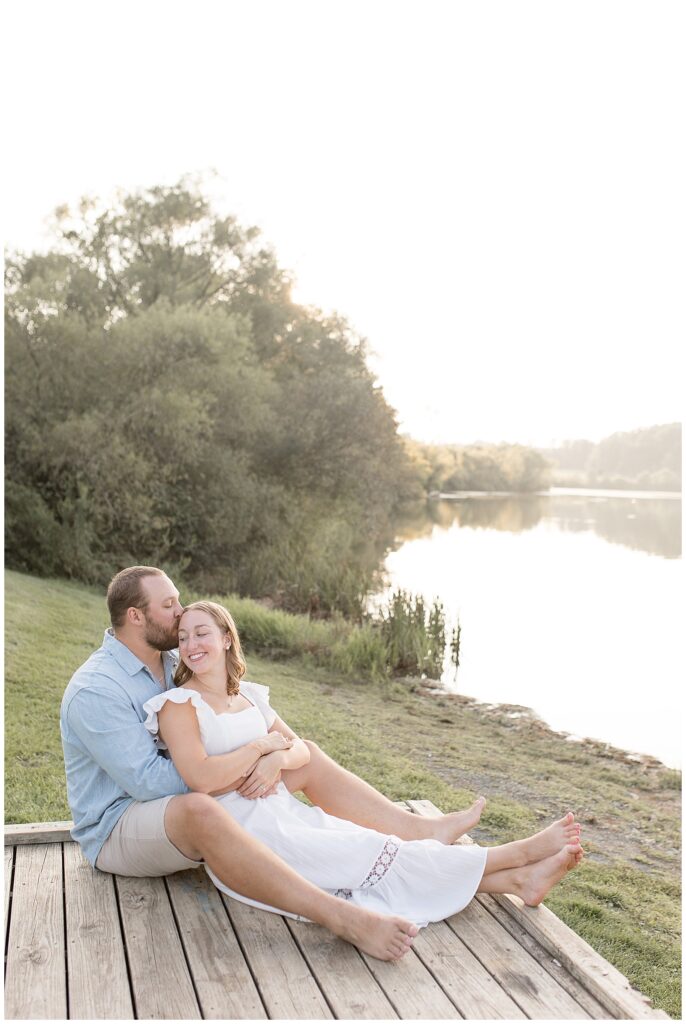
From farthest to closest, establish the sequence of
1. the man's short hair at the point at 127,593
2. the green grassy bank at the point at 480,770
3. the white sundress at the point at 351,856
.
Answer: the green grassy bank at the point at 480,770 → the man's short hair at the point at 127,593 → the white sundress at the point at 351,856

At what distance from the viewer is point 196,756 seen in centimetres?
272

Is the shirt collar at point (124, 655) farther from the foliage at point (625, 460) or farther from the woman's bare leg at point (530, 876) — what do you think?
the foliage at point (625, 460)

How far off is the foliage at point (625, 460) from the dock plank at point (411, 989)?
26.1 m

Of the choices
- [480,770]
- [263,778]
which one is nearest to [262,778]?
[263,778]

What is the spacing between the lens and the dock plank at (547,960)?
2.32 metres

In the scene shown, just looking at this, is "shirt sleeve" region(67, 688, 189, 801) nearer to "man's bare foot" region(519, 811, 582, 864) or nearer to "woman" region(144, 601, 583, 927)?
"woman" region(144, 601, 583, 927)

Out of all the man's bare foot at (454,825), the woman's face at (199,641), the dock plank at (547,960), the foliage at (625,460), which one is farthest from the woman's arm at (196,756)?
the foliage at (625,460)

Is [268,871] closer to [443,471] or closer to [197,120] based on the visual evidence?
[197,120]

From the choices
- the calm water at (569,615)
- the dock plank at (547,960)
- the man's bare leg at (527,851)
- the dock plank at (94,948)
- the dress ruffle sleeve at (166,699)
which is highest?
the dress ruffle sleeve at (166,699)

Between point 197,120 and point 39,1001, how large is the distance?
56.7 ft

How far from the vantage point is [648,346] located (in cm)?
611

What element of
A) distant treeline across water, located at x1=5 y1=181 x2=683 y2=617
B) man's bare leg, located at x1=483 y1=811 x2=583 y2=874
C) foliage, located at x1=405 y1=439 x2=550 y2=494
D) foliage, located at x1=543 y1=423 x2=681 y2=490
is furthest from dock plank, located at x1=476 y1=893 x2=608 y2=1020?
foliage, located at x1=405 y1=439 x2=550 y2=494

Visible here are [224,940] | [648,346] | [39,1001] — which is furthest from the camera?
[648,346]

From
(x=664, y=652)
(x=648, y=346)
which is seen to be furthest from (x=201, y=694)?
(x=664, y=652)
